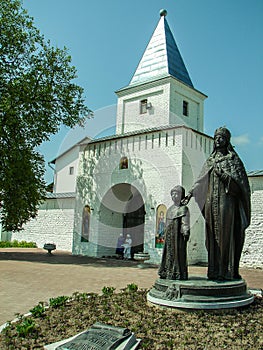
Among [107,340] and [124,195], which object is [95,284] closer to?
[107,340]

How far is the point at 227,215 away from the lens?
232 inches

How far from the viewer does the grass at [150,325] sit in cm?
429

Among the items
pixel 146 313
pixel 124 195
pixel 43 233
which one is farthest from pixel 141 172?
pixel 146 313

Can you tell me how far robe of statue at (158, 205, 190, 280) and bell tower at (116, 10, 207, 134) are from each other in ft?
45.7

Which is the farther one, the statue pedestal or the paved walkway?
the paved walkway

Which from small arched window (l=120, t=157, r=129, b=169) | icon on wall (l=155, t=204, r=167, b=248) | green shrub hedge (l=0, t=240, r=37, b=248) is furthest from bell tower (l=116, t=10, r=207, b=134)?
green shrub hedge (l=0, t=240, r=37, b=248)

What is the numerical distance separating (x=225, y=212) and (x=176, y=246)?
1016 mm

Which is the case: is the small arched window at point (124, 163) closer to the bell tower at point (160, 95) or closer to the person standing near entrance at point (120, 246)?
the bell tower at point (160, 95)

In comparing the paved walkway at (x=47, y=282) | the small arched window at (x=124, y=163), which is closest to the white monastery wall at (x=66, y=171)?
the small arched window at (x=124, y=163)

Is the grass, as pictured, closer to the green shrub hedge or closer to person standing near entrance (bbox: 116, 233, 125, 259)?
person standing near entrance (bbox: 116, 233, 125, 259)

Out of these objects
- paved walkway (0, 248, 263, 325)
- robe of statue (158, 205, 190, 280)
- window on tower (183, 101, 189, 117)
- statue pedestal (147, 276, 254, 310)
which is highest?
window on tower (183, 101, 189, 117)

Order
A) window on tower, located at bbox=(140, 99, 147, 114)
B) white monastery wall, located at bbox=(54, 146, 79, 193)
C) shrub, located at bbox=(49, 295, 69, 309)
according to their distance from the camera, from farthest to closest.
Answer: white monastery wall, located at bbox=(54, 146, 79, 193)
window on tower, located at bbox=(140, 99, 147, 114)
shrub, located at bbox=(49, 295, 69, 309)

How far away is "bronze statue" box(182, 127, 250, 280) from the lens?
588 centimetres

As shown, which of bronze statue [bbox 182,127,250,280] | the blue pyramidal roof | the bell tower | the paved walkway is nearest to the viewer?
bronze statue [bbox 182,127,250,280]
